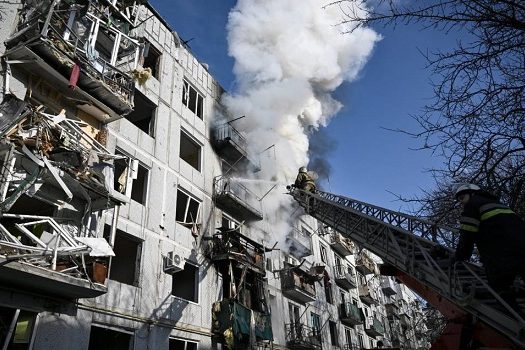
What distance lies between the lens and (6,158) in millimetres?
7816

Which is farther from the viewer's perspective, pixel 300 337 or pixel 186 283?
pixel 300 337

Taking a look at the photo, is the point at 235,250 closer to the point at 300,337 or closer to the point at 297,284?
the point at 297,284

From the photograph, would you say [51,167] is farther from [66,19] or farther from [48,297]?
[66,19]

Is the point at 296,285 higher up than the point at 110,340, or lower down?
higher up

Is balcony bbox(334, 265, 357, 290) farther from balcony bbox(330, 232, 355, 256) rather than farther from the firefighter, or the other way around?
the firefighter

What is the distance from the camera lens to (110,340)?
11.3 meters

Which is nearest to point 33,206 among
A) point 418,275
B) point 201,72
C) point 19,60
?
point 19,60

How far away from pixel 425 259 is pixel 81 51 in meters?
10.2

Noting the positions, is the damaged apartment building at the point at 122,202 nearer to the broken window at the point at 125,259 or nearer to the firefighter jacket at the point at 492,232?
the broken window at the point at 125,259

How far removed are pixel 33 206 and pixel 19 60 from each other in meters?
3.68

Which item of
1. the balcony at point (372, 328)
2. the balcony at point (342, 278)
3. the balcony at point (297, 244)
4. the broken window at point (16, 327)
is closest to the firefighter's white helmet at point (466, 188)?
the broken window at point (16, 327)

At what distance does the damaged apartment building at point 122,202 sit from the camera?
8.46 meters

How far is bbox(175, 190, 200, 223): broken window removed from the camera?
15586mm

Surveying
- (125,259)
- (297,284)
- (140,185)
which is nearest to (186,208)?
(140,185)
